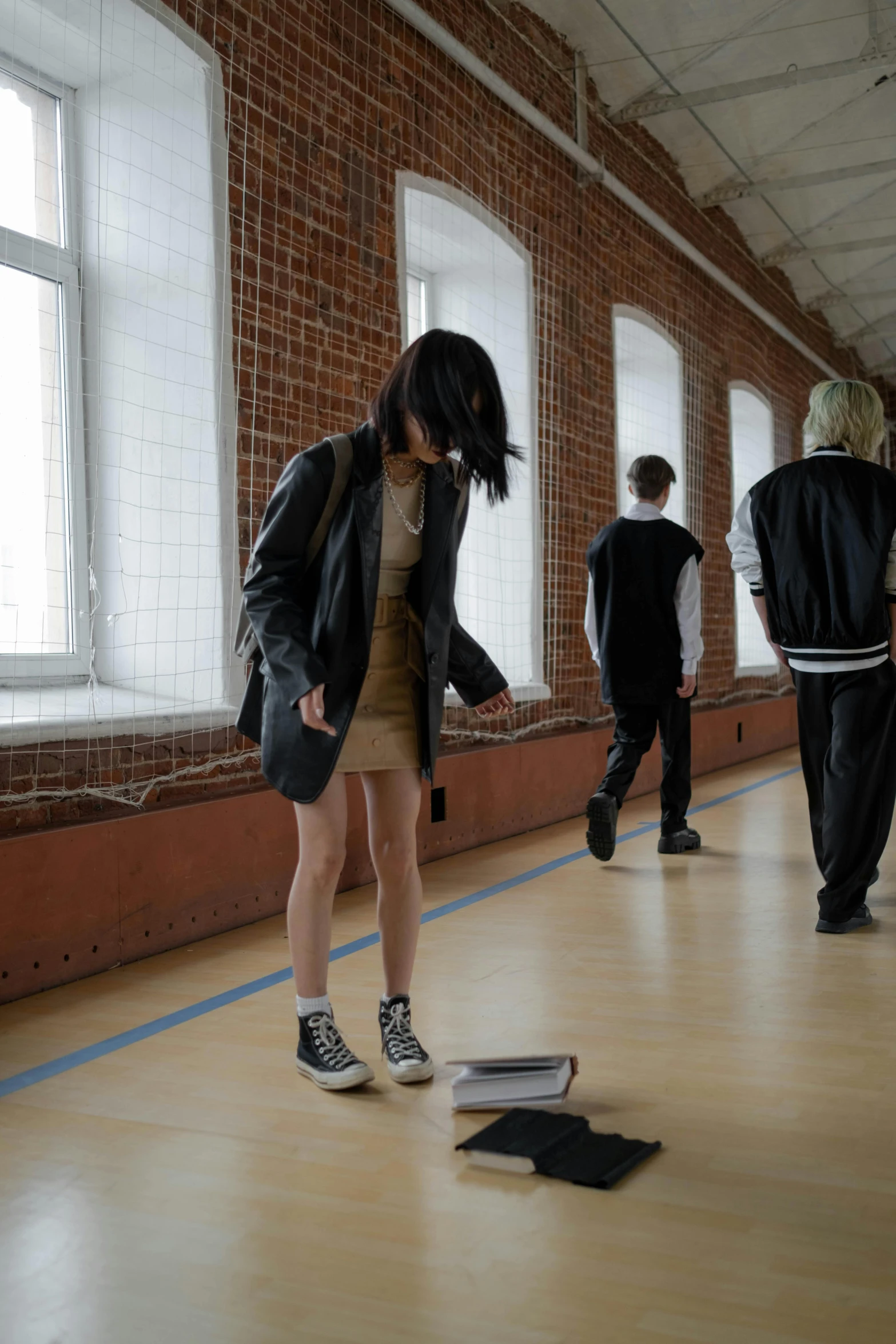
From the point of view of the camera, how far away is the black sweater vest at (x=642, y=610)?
5016 mm

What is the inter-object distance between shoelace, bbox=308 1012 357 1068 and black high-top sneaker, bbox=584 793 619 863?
2.47 meters

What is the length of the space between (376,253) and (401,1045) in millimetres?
3450

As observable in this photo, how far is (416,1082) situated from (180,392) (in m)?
2.50

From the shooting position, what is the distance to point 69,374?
3857 mm

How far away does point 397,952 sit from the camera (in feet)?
8.39

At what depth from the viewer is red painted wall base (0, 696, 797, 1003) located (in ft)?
10.5

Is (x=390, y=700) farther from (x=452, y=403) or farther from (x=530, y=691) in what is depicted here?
(x=530, y=691)

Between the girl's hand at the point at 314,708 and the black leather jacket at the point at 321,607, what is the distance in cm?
3

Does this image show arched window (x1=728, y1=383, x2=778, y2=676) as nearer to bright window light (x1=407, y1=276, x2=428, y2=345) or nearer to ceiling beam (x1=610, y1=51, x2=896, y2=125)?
ceiling beam (x1=610, y1=51, x2=896, y2=125)

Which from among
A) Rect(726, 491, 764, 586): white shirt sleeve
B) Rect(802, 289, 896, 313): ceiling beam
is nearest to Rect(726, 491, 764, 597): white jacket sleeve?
Rect(726, 491, 764, 586): white shirt sleeve

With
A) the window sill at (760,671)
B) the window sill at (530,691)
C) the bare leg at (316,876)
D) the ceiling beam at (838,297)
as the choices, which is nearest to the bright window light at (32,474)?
the bare leg at (316,876)

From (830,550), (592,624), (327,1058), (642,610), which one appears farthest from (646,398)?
(327,1058)

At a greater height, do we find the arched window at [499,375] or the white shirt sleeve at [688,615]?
the arched window at [499,375]

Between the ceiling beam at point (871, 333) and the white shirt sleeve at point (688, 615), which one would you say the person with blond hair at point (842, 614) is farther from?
the ceiling beam at point (871, 333)
